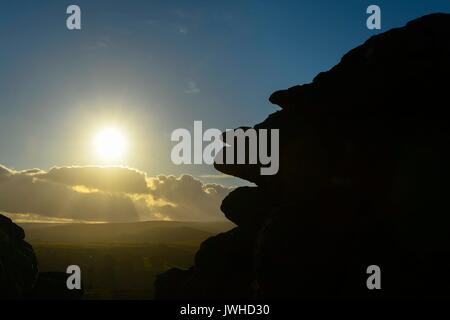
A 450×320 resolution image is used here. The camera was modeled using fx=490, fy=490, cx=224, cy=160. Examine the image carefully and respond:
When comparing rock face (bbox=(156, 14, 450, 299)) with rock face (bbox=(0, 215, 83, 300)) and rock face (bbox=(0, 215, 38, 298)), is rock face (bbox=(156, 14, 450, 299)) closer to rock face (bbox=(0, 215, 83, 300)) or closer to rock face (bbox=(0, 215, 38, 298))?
rock face (bbox=(0, 215, 38, 298))

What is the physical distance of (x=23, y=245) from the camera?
70.3m

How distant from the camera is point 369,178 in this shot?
127 ft

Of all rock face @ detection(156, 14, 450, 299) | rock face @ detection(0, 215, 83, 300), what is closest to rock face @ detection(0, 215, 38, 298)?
rock face @ detection(0, 215, 83, 300)

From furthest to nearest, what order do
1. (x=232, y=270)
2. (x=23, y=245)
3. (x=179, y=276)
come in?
(x=23, y=245)
(x=179, y=276)
(x=232, y=270)

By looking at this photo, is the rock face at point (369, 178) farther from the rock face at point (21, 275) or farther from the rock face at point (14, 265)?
the rock face at point (21, 275)

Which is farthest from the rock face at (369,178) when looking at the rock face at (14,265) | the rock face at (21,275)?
the rock face at (21,275)

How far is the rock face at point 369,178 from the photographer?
112 feet

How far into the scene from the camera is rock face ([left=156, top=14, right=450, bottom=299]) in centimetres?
3428

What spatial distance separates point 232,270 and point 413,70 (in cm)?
2725
